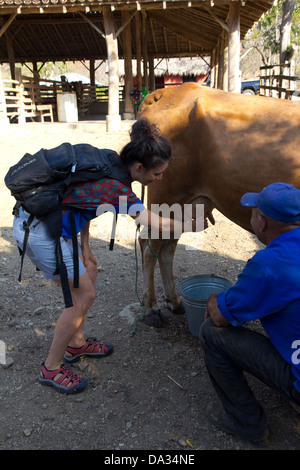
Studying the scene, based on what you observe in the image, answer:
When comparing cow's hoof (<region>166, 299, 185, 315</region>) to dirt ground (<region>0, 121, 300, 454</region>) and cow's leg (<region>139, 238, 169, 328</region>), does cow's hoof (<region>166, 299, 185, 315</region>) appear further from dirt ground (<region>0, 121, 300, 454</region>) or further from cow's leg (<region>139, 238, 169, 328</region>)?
cow's leg (<region>139, 238, 169, 328</region>)

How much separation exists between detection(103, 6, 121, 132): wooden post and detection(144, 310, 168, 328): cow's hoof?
292 inches

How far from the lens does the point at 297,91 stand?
10.3 metres

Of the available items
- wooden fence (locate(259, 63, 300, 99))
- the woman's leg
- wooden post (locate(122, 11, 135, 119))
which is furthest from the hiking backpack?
wooden post (locate(122, 11, 135, 119))

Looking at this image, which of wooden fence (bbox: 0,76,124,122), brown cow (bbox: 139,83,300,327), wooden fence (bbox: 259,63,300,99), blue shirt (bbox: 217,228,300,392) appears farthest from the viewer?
wooden fence (bbox: 0,76,124,122)

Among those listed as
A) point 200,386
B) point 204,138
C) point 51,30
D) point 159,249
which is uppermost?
point 51,30

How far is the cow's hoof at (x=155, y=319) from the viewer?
3.19 m

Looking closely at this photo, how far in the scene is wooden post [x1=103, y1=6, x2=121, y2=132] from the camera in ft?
31.6

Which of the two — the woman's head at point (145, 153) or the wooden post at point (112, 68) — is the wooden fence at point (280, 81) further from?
the woman's head at point (145, 153)

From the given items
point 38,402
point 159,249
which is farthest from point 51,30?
point 38,402

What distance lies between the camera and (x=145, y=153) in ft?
6.59

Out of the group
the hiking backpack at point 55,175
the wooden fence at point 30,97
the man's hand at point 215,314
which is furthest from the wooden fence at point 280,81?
the man's hand at point 215,314

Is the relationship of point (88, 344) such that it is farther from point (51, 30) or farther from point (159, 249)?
point (51, 30)

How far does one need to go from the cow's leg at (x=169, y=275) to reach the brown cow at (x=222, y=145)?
0.25m
